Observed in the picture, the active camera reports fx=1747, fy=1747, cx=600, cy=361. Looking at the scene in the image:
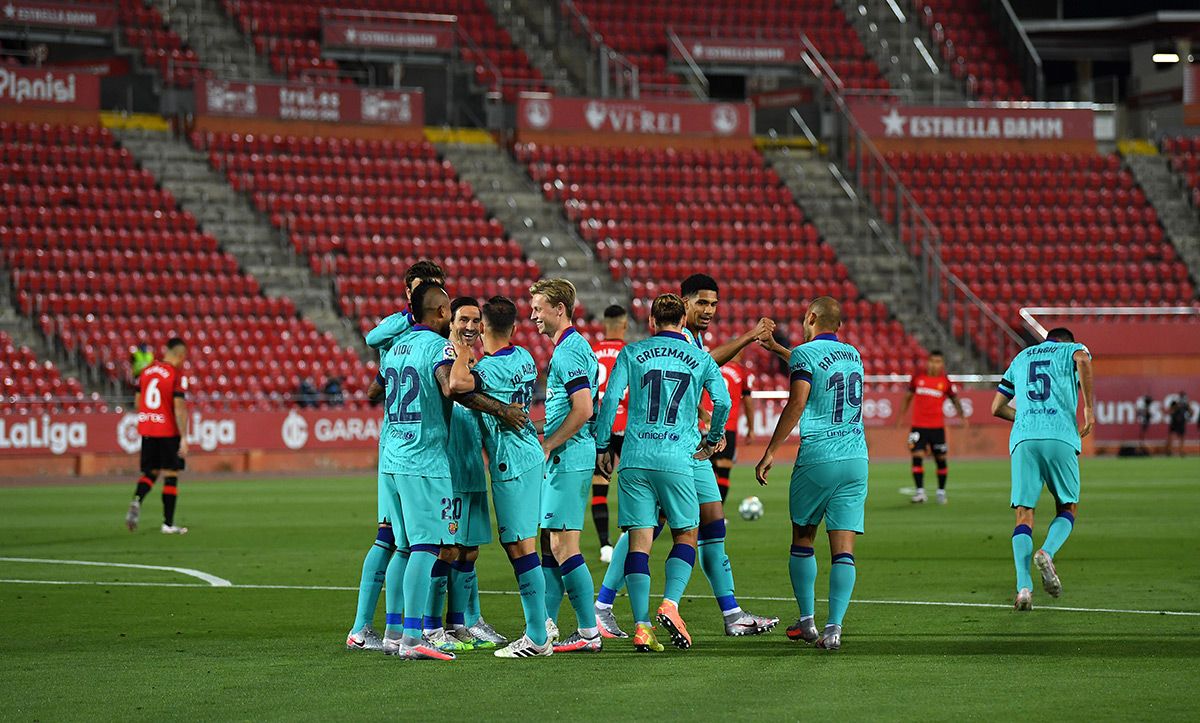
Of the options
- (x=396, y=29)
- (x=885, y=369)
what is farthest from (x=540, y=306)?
(x=396, y=29)

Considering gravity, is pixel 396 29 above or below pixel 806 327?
above

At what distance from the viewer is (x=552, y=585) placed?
11016 millimetres

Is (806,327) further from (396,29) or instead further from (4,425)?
(396,29)

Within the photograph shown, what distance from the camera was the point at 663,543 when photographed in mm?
18094

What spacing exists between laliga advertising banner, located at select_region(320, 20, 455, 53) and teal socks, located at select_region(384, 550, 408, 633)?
114ft

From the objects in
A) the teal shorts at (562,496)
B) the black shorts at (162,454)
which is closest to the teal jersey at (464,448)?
the teal shorts at (562,496)

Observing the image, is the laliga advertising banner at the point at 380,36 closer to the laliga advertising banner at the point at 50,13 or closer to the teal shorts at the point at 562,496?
the laliga advertising banner at the point at 50,13

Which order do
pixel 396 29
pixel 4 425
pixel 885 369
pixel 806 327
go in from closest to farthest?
pixel 806 327, pixel 4 425, pixel 885 369, pixel 396 29

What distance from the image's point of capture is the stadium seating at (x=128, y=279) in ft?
115

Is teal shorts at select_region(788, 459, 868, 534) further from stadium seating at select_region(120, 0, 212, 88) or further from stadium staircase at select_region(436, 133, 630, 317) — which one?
stadium seating at select_region(120, 0, 212, 88)

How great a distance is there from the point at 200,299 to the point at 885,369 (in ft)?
50.8

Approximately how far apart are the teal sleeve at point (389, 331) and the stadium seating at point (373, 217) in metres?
27.0

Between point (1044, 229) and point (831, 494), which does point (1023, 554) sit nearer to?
point (831, 494)

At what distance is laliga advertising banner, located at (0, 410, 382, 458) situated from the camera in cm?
3184
